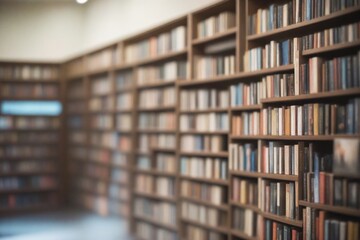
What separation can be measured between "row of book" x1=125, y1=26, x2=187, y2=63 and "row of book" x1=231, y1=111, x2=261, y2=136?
4.37ft

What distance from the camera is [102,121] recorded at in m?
6.94

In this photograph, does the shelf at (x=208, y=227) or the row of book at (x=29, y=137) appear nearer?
the shelf at (x=208, y=227)

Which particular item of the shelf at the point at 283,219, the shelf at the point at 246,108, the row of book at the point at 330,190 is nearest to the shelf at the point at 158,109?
Answer: the shelf at the point at 246,108

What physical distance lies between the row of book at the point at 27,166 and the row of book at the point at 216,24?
4405mm

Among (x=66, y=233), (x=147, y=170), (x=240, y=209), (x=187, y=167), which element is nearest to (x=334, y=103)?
(x=240, y=209)

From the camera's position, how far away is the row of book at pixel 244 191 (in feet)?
12.9

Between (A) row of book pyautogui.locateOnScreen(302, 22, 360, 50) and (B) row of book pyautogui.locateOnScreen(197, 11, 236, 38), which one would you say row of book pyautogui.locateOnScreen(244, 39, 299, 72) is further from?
(B) row of book pyautogui.locateOnScreen(197, 11, 236, 38)

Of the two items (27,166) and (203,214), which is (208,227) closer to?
(203,214)

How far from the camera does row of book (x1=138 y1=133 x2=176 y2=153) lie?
526cm

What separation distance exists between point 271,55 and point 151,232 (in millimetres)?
2932

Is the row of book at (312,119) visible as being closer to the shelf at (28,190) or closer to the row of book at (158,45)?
the row of book at (158,45)

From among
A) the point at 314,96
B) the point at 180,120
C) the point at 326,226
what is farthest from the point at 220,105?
the point at 326,226

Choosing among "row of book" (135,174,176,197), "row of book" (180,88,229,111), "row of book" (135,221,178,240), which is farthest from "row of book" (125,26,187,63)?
"row of book" (135,221,178,240)

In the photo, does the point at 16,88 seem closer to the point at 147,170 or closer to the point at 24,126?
the point at 24,126
